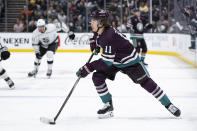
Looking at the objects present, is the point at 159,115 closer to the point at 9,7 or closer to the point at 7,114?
the point at 7,114

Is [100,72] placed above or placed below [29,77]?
above

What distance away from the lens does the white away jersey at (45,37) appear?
7477 millimetres

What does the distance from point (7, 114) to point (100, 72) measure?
1.07 metres

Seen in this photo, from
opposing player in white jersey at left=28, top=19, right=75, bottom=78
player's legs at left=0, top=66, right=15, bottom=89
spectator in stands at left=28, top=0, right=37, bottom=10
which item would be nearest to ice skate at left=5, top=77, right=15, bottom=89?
player's legs at left=0, top=66, right=15, bottom=89

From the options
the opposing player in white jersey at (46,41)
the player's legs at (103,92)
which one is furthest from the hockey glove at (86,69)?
the opposing player in white jersey at (46,41)

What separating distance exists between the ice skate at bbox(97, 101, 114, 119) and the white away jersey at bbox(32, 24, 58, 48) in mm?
3566

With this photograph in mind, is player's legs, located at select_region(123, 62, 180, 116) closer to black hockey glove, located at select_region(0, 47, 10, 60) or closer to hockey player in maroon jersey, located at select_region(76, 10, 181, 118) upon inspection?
hockey player in maroon jersey, located at select_region(76, 10, 181, 118)

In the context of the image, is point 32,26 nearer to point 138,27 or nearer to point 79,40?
point 79,40

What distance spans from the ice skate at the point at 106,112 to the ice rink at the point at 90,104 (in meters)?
0.06

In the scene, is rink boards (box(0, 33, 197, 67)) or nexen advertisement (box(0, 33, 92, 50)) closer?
rink boards (box(0, 33, 197, 67))

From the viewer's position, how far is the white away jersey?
24.5ft

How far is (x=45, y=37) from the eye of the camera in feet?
24.7

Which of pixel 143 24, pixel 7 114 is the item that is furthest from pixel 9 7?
pixel 7 114

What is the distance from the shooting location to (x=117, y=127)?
3736mm
